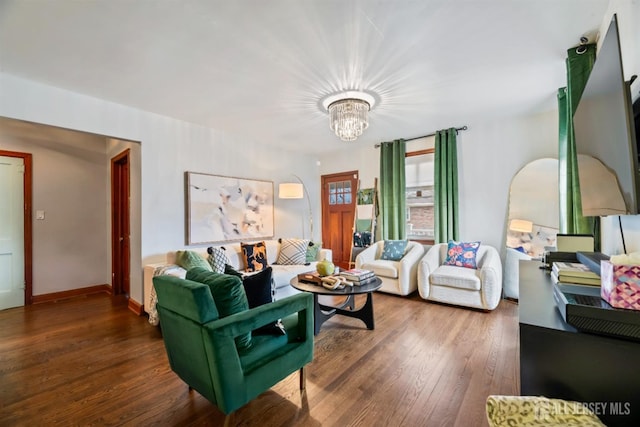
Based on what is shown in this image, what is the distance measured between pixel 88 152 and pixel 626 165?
238 inches

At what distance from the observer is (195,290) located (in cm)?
142

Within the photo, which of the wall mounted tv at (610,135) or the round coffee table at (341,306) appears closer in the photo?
the wall mounted tv at (610,135)

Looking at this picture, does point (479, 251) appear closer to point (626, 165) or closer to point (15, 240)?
point (626, 165)

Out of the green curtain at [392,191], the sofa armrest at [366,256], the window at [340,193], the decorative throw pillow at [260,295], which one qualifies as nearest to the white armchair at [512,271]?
the green curtain at [392,191]

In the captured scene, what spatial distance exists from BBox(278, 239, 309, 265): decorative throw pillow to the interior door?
1421 mm

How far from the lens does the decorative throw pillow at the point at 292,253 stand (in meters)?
4.19

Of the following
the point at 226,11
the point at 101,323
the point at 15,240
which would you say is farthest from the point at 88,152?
the point at 226,11

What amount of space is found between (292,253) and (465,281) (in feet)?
7.90

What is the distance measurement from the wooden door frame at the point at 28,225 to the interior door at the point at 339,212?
4.63 meters

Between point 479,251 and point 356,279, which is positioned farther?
point 479,251

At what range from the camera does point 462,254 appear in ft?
12.4

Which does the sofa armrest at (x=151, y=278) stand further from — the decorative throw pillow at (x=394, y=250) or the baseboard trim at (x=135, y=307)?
the decorative throw pillow at (x=394, y=250)

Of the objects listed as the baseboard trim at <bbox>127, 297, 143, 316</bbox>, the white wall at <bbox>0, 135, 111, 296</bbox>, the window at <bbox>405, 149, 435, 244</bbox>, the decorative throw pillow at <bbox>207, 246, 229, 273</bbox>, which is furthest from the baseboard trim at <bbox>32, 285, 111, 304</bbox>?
the window at <bbox>405, 149, 435, 244</bbox>

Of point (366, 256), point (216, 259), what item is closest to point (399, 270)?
point (366, 256)
